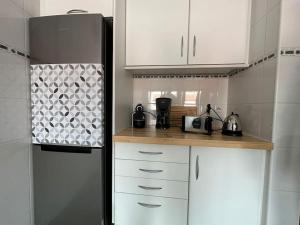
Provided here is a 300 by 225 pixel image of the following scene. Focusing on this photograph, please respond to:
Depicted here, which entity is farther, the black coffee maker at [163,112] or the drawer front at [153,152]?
the black coffee maker at [163,112]

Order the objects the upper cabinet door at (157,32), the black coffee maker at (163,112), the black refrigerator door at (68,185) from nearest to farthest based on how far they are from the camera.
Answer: the black refrigerator door at (68,185), the upper cabinet door at (157,32), the black coffee maker at (163,112)

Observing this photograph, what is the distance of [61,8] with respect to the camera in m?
1.36

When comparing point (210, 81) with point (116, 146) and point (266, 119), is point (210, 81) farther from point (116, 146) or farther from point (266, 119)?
point (116, 146)

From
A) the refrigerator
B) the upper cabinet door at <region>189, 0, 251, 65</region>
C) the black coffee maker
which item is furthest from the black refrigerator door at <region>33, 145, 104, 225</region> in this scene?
the upper cabinet door at <region>189, 0, 251, 65</region>

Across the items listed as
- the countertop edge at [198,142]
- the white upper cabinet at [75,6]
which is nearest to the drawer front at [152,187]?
the countertop edge at [198,142]

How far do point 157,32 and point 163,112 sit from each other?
679mm

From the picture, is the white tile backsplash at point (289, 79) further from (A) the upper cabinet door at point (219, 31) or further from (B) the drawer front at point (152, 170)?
(B) the drawer front at point (152, 170)

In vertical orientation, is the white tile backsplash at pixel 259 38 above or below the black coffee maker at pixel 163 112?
above

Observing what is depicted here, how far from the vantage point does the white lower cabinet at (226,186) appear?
1140mm

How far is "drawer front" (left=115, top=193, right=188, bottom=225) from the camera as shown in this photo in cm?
121

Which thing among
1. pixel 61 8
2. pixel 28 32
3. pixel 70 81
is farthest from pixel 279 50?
pixel 28 32

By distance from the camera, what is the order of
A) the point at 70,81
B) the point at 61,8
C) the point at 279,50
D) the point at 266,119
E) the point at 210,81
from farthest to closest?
the point at 210,81 → the point at 61,8 → the point at 70,81 → the point at 266,119 → the point at 279,50

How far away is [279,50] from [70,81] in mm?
1330

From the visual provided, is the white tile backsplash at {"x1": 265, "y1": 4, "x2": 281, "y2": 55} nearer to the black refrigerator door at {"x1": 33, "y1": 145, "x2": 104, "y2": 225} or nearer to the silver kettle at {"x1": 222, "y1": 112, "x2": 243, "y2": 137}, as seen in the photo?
the silver kettle at {"x1": 222, "y1": 112, "x2": 243, "y2": 137}
